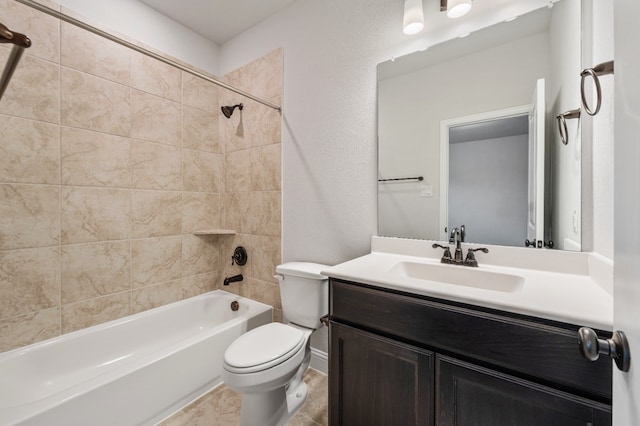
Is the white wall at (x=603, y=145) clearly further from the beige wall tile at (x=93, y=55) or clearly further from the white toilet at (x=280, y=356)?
the beige wall tile at (x=93, y=55)

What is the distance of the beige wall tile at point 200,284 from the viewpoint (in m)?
2.23

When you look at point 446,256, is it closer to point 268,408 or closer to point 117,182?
point 268,408

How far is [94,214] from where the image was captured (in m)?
1.74

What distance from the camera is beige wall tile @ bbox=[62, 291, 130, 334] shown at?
5.39 ft

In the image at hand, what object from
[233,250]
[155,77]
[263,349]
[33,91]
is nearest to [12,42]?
[33,91]

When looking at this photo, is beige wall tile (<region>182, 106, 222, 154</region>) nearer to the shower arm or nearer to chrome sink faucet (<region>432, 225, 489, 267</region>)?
the shower arm

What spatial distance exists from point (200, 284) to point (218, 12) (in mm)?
2184

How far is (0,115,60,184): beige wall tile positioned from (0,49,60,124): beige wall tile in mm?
51

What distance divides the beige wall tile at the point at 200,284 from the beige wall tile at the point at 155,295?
0.05 metres

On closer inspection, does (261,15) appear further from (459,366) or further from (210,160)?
(459,366)

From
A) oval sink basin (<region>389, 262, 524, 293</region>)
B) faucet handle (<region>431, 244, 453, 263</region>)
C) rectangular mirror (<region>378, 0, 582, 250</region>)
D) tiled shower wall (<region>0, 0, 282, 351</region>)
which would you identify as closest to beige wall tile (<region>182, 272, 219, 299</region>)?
tiled shower wall (<region>0, 0, 282, 351</region>)

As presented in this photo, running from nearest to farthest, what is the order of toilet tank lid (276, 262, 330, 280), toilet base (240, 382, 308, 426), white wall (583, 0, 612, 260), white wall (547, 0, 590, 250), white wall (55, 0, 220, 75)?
white wall (583, 0, 612, 260), white wall (547, 0, 590, 250), toilet base (240, 382, 308, 426), toilet tank lid (276, 262, 330, 280), white wall (55, 0, 220, 75)

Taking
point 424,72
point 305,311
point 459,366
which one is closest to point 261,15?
point 424,72

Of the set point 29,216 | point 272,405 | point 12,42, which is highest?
point 12,42
